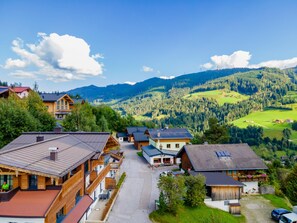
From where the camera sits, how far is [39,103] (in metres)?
47.1

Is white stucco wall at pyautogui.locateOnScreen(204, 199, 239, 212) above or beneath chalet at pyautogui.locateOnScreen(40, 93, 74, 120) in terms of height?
beneath

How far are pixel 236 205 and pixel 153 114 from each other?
531ft

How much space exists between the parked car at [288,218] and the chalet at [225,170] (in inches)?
161

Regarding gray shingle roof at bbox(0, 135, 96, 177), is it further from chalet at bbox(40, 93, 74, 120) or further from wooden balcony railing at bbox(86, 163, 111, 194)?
chalet at bbox(40, 93, 74, 120)

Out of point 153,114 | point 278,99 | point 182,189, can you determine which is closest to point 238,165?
point 182,189

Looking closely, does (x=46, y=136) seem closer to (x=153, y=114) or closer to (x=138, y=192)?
(x=138, y=192)

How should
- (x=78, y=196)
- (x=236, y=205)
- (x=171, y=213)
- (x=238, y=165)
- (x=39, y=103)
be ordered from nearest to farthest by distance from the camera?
(x=78, y=196), (x=171, y=213), (x=236, y=205), (x=238, y=165), (x=39, y=103)

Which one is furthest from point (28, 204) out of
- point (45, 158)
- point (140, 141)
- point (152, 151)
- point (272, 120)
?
point (272, 120)

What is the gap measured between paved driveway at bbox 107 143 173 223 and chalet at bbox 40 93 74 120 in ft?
99.3

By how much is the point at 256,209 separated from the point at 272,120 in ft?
442

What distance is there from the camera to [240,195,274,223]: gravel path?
955 inches

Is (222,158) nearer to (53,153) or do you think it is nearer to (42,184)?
(53,153)

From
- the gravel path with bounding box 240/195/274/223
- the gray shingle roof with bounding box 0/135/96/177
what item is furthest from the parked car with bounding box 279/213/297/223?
the gray shingle roof with bounding box 0/135/96/177

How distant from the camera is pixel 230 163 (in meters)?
32.0
